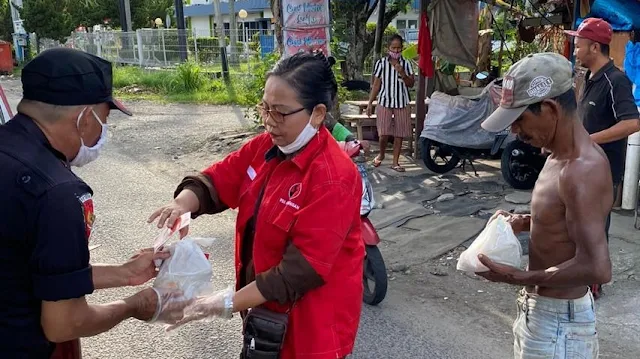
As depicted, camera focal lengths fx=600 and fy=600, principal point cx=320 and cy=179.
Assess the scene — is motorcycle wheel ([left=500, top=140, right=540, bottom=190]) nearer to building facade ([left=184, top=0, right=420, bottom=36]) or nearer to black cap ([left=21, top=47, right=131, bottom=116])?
black cap ([left=21, top=47, right=131, bottom=116])

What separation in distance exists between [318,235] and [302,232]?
5 centimetres

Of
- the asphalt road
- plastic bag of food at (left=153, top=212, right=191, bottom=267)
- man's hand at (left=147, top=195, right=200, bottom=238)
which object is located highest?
man's hand at (left=147, top=195, right=200, bottom=238)

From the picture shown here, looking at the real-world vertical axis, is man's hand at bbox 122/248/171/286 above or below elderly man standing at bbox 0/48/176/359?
below

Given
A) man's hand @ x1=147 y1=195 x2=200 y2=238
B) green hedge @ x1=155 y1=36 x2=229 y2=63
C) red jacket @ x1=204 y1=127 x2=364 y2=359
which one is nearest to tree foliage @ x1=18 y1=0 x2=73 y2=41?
green hedge @ x1=155 y1=36 x2=229 y2=63

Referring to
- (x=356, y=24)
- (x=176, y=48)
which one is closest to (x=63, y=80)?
(x=356, y=24)

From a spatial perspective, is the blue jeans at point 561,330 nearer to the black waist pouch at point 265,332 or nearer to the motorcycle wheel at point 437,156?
the black waist pouch at point 265,332

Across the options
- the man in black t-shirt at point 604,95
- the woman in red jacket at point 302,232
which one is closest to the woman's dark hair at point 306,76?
the woman in red jacket at point 302,232

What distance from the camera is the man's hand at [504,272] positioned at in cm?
223

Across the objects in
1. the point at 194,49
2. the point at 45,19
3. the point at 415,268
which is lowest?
the point at 415,268

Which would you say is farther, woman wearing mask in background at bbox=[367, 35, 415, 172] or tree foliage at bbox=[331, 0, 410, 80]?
tree foliage at bbox=[331, 0, 410, 80]

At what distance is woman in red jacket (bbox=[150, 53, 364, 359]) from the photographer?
1985 millimetres

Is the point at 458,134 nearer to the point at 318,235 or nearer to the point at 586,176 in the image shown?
the point at 586,176

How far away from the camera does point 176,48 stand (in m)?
22.9

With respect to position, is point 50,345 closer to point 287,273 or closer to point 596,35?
point 287,273
